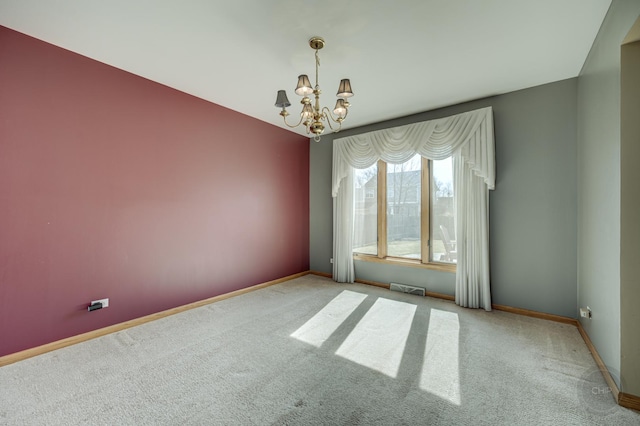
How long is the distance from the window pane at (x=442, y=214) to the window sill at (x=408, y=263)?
0.08 m

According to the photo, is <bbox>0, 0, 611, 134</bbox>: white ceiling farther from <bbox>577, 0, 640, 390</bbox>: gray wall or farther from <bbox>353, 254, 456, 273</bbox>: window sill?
<bbox>353, 254, 456, 273</bbox>: window sill

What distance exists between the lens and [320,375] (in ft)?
6.75

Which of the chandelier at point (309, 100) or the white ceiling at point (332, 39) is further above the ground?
the white ceiling at point (332, 39)

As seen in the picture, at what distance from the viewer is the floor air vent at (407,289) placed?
13.0ft

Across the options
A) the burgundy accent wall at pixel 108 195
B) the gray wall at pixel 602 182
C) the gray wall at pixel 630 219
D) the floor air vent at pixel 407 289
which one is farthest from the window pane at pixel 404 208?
the gray wall at pixel 630 219

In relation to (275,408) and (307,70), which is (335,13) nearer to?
(307,70)

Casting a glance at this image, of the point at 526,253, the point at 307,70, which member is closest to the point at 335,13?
the point at 307,70

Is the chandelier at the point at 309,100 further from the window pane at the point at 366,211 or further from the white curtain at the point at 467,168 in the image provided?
the window pane at the point at 366,211

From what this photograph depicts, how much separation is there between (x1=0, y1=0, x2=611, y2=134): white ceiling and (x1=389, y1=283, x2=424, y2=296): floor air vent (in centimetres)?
272

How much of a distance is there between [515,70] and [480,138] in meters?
0.79

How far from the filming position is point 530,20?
2.08 metres

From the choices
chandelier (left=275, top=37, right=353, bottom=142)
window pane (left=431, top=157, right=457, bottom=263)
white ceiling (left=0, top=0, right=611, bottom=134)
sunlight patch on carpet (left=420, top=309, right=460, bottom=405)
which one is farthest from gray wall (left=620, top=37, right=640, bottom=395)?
window pane (left=431, top=157, right=457, bottom=263)

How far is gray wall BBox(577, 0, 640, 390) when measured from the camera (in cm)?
184

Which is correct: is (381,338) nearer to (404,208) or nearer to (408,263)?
(408,263)
